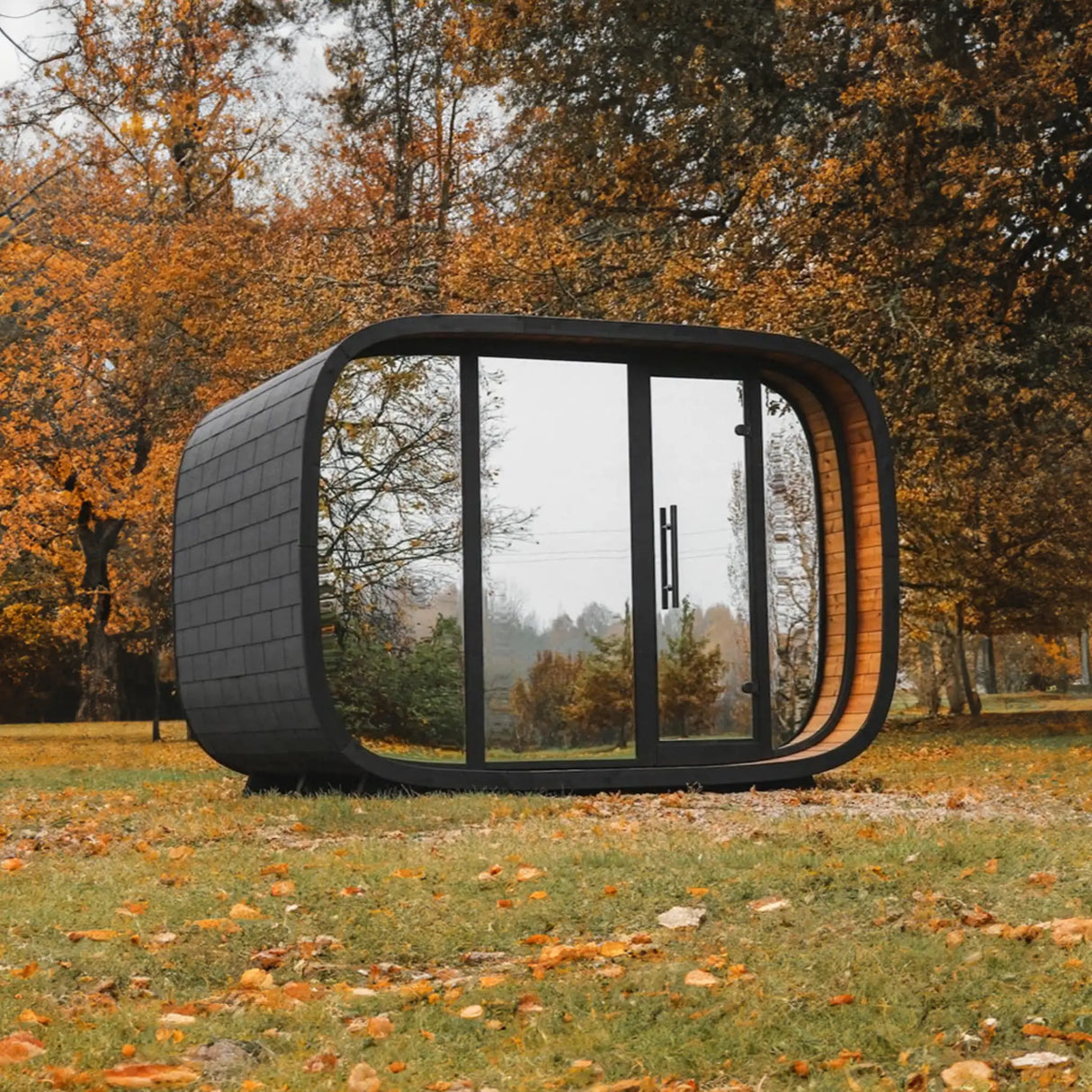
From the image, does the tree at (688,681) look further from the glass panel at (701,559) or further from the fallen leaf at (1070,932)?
the fallen leaf at (1070,932)

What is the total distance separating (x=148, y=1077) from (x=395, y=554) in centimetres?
678

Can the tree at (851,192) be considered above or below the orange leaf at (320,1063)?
above

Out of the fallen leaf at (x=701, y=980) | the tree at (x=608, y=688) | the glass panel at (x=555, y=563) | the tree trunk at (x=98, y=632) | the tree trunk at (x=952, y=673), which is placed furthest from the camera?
the tree trunk at (x=98, y=632)

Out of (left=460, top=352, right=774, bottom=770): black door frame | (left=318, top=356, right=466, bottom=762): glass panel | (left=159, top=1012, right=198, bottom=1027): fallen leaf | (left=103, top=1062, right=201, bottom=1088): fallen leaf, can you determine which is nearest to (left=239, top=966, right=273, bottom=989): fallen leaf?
(left=159, top=1012, right=198, bottom=1027): fallen leaf

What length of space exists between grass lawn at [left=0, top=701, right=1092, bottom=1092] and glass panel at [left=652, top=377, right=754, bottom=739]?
2.05m

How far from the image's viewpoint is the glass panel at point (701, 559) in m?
11.2

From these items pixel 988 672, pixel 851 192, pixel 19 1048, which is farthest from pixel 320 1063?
pixel 988 672

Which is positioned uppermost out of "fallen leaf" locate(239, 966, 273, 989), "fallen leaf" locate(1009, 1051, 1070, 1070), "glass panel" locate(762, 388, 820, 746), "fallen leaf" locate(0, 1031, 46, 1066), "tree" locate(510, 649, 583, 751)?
"glass panel" locate(762, 388, 820, 746)

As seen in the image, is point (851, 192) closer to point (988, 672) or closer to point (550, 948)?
point (550, 948)

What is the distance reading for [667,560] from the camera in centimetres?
1124

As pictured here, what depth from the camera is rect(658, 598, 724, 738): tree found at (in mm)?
11172

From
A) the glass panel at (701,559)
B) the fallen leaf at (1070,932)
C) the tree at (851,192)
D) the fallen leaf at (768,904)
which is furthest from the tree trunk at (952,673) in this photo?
the fallen leaf at (1070,932)

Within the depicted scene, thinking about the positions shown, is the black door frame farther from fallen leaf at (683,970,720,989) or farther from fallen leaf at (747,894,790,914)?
fallen leaf at (683,970,720,989)

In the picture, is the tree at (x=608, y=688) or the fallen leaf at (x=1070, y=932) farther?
the tree at (x=608, y=688)
